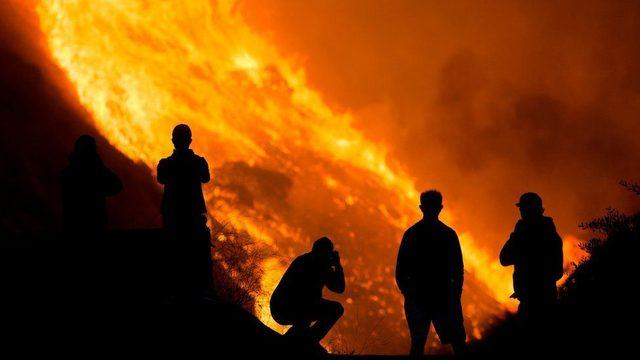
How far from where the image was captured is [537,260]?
837 centimetres

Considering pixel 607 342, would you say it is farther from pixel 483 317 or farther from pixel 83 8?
pixel 483 317

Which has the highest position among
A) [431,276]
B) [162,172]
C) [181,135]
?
[181,135]

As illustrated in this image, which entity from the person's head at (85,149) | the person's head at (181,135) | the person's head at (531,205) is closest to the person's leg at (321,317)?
the person's head at (531,205)

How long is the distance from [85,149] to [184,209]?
61.8 inches

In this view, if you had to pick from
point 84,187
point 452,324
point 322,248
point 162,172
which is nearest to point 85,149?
point 84,187

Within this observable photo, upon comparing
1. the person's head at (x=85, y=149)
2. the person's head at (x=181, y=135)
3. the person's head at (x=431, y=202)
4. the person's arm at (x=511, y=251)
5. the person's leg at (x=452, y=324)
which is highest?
the person's head at (x=181, y=135)

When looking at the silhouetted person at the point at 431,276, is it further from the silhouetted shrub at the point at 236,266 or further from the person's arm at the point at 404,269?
the silhouetted shrub at the point at 236,266

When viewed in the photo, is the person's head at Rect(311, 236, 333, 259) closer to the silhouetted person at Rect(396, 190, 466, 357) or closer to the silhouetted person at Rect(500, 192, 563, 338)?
the silhouetted person at Rect(396, 190, 466, 357)

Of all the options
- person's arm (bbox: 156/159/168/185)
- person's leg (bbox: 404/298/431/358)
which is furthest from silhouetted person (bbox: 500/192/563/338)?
person's arm (bbox: 156/159/168/185)

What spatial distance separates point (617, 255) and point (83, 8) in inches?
1324

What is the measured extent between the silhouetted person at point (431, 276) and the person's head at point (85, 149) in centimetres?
450

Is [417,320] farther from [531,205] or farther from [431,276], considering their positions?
[531,205]

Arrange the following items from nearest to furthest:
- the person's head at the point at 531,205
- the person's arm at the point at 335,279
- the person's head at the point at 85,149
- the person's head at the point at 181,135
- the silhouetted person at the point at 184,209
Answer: the person's head at the point at 531,205 < the person's arm at the point at 335,279 < the person's head at the point at 181,135 < the person's head at the point at 85,149 < the silhouetted person at the point at 184,209

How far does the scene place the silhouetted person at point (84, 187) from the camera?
9.92 meters
